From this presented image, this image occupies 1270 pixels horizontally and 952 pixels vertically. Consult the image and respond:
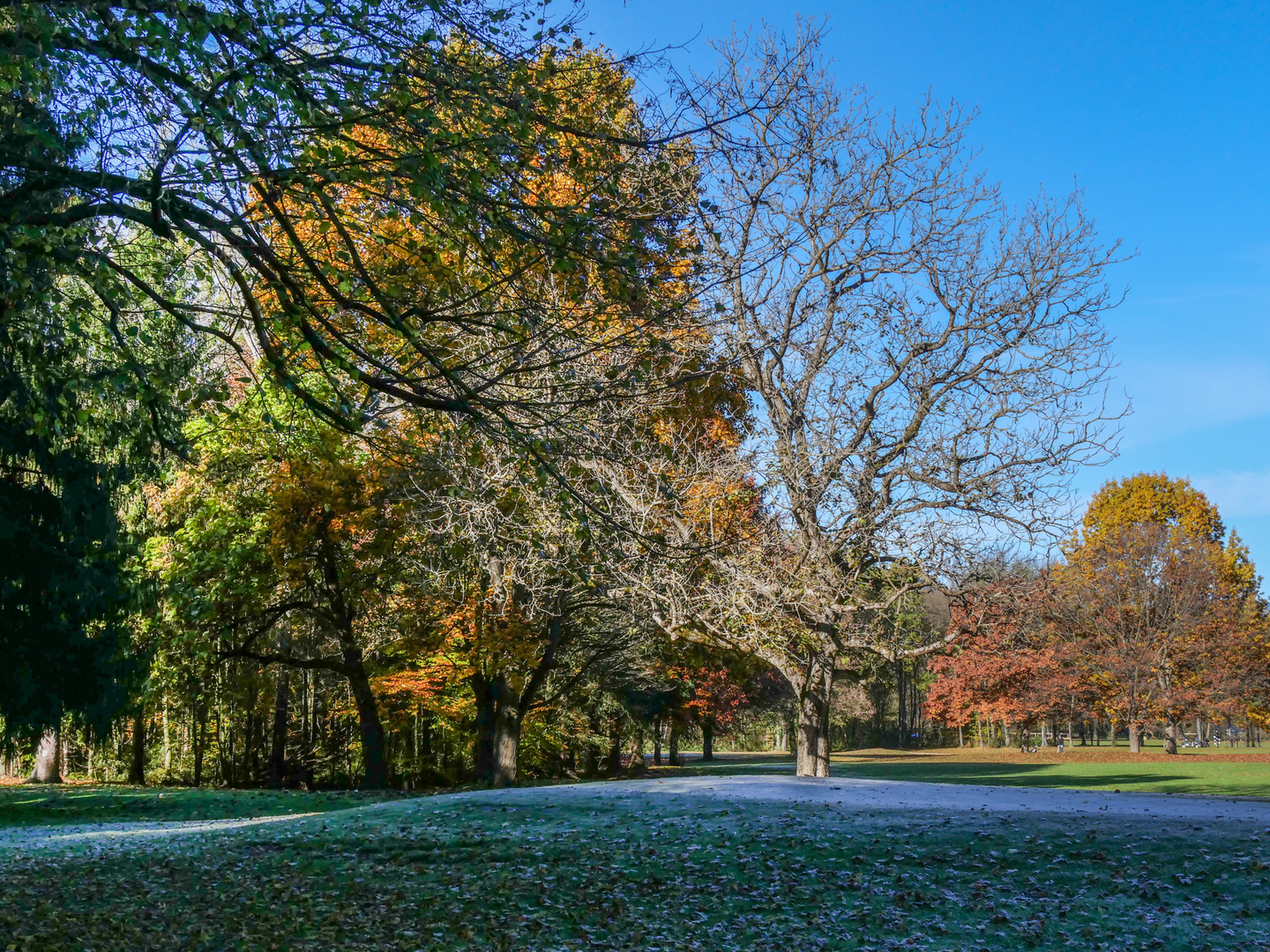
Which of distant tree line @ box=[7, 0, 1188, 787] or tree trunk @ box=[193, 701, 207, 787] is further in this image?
tree trunk @ box=[193, 701, 207, 787]

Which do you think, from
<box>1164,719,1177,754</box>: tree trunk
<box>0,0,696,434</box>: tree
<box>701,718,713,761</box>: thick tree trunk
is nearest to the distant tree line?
<box>0,0,696,434</box>: tree

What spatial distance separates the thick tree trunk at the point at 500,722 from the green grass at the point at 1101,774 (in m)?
9.71

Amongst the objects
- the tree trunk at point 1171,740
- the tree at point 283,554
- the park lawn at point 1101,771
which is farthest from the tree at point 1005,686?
the tree at point 283,554

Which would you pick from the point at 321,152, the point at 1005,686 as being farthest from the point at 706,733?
the point at 321,152

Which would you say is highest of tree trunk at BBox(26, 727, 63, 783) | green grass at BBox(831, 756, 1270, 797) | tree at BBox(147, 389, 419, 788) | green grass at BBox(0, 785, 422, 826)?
tree at BBox(147, 389, 419, 788)

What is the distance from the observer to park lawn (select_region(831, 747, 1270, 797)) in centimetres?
2311

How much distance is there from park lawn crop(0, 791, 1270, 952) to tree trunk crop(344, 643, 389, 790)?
892 centimetres

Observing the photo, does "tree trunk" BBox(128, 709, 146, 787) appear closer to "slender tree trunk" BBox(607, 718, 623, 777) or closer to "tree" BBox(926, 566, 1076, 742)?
"slender tree trunk" BBox(607, 718, 623, 777)

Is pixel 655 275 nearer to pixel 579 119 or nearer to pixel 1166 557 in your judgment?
pixel 579 119

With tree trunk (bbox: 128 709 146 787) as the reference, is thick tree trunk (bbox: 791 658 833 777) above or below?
above

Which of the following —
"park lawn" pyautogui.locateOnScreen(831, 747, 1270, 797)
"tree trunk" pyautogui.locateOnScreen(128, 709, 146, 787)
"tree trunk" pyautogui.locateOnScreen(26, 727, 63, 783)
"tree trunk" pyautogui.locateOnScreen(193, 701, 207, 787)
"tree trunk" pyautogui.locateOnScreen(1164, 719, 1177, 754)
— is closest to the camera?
"park lawn" pyautogui.locateOnScreen(831, 747, 1270, 797)

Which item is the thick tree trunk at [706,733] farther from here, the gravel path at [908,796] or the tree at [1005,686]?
the gravel path at [908,796]

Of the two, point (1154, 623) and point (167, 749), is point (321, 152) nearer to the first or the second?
point (167, 749)

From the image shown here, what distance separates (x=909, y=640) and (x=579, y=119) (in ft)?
41.6
